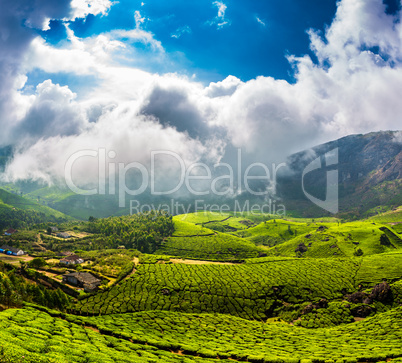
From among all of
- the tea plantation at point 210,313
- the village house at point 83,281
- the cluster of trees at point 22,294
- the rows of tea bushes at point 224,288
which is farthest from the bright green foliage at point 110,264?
the cluster of trees at point 22,294

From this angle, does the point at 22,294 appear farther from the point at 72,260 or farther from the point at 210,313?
the point at 72,260

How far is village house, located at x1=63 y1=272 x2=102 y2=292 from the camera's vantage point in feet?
297

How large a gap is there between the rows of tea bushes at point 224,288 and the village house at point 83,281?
527 centimetres

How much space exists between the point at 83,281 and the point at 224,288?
57.2 metres

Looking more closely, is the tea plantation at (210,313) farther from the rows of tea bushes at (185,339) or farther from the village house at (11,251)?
the village house at (11,251)

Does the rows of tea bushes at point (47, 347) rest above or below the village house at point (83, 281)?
above

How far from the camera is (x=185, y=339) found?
61.5 metres

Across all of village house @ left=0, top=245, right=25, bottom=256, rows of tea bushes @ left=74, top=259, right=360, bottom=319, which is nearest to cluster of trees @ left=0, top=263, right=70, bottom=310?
rows of tea bushes @ left=74, top=259, right=360, bottom=319

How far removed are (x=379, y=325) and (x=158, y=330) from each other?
71908 millimetres

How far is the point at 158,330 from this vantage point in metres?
66.7

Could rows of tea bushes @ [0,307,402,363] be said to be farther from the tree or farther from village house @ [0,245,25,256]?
village house @ [0,245,25,256]

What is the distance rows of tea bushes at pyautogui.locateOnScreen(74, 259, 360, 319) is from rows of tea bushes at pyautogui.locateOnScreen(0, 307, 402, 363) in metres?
8.40

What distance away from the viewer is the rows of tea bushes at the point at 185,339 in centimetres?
3147

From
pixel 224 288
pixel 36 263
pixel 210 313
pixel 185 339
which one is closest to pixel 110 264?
pixel 36 263
